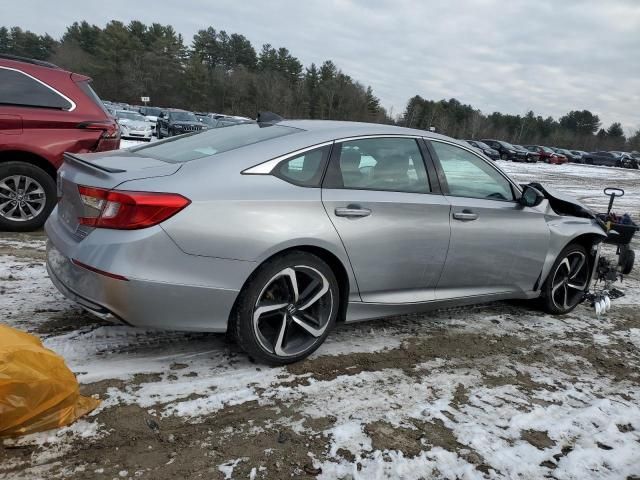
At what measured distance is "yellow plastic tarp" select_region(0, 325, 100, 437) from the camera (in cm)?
209

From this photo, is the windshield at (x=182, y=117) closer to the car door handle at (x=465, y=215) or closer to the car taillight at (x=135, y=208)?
the car door handle at (x=465, y=215)

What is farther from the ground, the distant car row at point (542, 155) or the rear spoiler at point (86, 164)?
the distant car row at point (542, 155)

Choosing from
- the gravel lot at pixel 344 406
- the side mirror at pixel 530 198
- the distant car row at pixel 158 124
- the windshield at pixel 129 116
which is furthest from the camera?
the windshield at pixel 129 116

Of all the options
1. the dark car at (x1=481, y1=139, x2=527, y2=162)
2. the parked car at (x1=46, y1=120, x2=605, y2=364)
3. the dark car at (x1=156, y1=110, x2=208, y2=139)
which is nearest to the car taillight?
the parked car at (x1=46, y1=120, x2=605, y2=364)

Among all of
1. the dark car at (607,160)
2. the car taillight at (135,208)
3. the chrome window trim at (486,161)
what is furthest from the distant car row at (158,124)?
the dark car at (607,160)

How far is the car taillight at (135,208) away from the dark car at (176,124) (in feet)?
69.7

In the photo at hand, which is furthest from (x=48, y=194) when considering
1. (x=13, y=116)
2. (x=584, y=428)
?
(x=584, y=428)

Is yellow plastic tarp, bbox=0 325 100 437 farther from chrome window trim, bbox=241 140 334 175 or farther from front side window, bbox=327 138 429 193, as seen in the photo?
front side window, bbox=327 138 429 193

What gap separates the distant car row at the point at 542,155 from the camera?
40713 millimetres

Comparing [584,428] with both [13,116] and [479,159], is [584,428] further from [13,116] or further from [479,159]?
[13,116]

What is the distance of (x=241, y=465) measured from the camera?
2199 mm

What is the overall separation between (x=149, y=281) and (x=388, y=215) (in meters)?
1.58

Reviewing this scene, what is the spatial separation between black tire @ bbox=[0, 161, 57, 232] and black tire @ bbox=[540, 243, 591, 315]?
5.17 metres

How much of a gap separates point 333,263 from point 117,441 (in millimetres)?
1569
